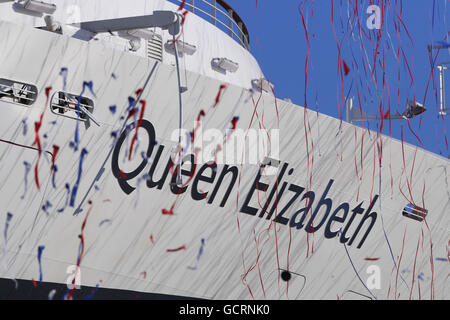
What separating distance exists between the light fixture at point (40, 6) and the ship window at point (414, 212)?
4.18 m

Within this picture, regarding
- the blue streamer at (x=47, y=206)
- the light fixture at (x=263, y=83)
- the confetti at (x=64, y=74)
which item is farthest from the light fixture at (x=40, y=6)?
the light fixture at (x=263, y=83)

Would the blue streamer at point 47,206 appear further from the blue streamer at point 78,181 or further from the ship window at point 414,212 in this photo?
the ship window at point 414,212

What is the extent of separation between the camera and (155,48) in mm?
7984

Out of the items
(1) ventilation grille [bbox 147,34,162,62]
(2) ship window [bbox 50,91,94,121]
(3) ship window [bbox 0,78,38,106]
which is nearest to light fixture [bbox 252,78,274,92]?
(1) ventilation grille [bbox 147,34,162,62]

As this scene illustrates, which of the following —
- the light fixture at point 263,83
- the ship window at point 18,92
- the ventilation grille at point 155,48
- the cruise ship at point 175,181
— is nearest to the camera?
the ship window at point 18,92

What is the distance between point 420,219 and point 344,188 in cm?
124

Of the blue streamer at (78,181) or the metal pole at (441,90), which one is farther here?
the metal pole at (441,90)

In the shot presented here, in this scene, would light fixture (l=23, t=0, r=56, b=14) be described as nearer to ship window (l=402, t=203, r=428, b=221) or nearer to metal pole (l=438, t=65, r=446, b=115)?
ship window (l=402, t=203, r=428, b=221)

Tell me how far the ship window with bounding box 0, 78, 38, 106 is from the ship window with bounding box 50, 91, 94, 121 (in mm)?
168

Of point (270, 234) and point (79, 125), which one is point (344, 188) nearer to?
point (270, 234)

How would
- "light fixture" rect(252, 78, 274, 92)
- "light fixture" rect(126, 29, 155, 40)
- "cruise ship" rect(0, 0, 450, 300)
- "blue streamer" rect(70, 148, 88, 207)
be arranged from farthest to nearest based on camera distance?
"light fixture" rect(252, 78, 274, 92)
"light fixture" rect(126, 29, 155, 40)
"blue streamer" rect(70, 148, 88, 207)
"cruise ship" rect(0, 0, 450, 300)

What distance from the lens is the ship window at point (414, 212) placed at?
8328 mm

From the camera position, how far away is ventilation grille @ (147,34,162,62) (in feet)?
26.1

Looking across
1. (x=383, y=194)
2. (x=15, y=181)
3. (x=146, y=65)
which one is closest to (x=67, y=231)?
(x=15, y=181)
